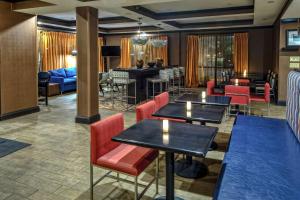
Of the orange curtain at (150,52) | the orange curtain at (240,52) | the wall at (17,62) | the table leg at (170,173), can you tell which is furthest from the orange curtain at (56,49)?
the table leg at (170,173)

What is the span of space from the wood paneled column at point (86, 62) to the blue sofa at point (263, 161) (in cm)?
309

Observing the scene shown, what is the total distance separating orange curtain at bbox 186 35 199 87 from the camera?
37.1 ft

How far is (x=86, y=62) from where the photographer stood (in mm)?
5449

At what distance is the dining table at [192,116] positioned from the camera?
296 cm

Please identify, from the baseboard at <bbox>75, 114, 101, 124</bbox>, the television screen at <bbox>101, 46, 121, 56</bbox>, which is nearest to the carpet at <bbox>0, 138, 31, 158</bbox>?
the baseboard at <bbox>75, 114, 101, 124</bbox>

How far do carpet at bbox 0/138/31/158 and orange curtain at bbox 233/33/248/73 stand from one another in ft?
28.6

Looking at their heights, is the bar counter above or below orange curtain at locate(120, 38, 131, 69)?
below

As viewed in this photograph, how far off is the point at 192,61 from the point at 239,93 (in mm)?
6136

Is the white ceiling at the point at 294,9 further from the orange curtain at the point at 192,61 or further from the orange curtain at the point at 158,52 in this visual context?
the orange curtain at the point at 158,52

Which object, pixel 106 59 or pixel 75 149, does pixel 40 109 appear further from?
pixel 106 59

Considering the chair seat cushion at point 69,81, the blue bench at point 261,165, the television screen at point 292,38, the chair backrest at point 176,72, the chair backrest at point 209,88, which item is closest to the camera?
the blue bench at point 261,165

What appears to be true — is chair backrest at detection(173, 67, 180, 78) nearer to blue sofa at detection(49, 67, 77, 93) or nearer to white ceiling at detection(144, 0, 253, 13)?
white ceiling at detection(144, 0, 253, 13)

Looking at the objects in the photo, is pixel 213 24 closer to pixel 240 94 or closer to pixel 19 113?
pixel 240 94

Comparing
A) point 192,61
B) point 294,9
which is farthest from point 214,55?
point 294,9
